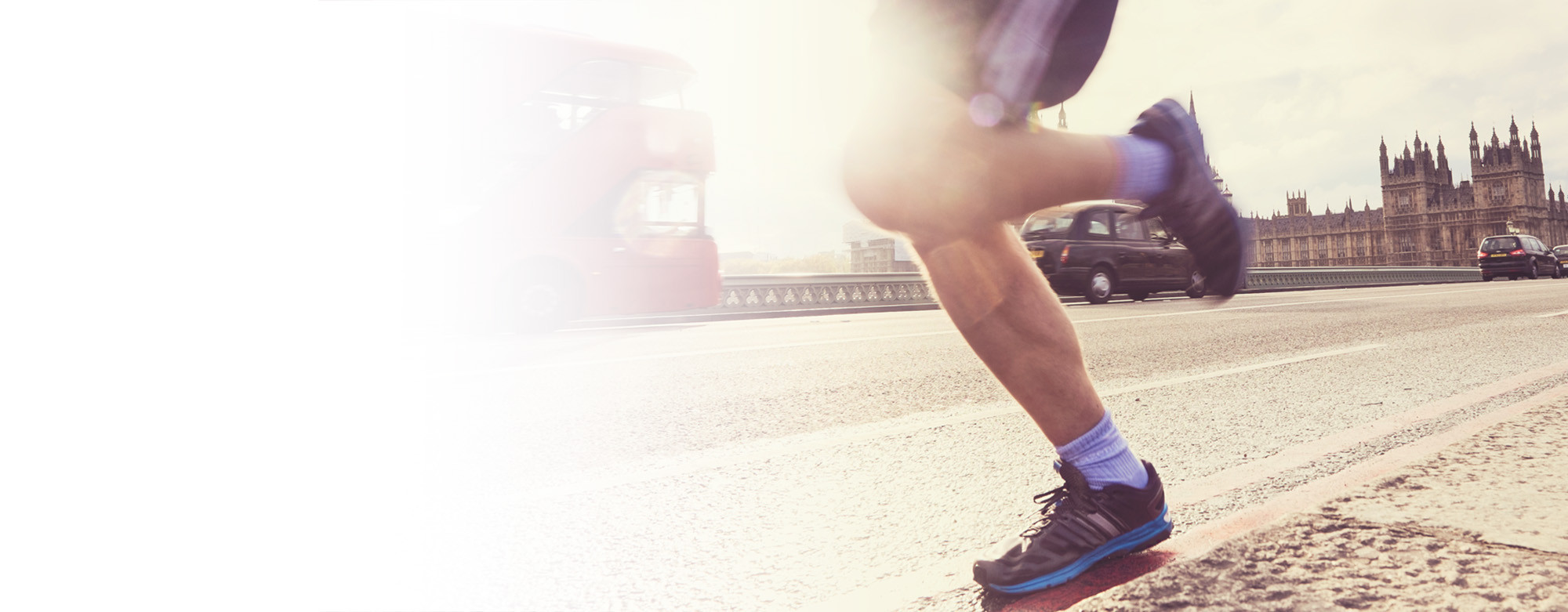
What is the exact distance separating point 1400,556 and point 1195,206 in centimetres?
58

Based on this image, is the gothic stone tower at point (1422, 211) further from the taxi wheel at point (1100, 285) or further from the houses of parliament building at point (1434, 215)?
the taxi wheel at point (1100, 285)

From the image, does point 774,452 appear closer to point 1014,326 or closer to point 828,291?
point 1014,326

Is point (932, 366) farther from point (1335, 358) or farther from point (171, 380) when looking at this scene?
point (171, 380)

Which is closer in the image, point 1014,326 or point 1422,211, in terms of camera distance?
point 1014,326

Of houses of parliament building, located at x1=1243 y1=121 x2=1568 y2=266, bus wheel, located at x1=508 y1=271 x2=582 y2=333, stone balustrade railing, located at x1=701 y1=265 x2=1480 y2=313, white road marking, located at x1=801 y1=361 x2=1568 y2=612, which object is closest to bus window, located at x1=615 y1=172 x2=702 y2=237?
bus wheel, located at x1=508 y1=271 x2=582 y2=333

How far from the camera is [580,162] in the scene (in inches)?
396

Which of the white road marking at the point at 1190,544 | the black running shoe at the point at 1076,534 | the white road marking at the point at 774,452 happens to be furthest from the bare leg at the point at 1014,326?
the white road marking at the point at 774,452

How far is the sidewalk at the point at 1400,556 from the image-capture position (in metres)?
1.10

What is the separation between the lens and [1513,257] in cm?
2942

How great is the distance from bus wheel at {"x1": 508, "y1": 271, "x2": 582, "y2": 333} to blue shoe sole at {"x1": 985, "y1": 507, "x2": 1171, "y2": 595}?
9339 millimetres

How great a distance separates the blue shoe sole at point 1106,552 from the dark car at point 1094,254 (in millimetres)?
12719

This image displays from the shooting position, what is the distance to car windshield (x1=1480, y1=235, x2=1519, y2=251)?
2948cm

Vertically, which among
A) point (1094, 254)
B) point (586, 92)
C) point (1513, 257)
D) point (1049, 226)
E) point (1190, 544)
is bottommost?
point (1190, 544)

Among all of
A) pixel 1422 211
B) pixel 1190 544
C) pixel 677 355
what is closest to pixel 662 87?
pixel 677 355
